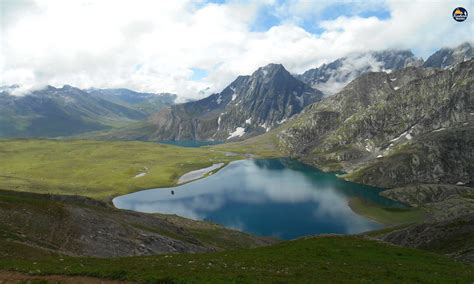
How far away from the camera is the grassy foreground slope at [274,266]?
111 ft

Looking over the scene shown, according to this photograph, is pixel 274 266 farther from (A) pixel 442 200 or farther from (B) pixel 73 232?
(A) pixel 442 200

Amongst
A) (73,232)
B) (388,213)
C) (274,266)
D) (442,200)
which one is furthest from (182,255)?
(442,200)

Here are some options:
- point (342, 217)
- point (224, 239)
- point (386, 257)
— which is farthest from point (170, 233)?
point (342, 217)

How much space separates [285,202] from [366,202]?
4602cm

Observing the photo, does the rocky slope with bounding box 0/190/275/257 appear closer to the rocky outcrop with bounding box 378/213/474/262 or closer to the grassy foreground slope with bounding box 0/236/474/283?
the grassy foreground slope with bounding box 0/236/474/283

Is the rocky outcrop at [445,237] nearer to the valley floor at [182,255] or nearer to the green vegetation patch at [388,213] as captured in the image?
the valley floor at [182,255]

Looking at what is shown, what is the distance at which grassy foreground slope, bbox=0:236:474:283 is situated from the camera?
33750mm

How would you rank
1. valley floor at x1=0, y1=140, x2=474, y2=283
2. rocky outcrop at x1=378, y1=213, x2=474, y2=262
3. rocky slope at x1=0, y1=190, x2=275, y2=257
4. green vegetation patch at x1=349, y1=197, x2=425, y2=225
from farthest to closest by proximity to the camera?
1. green vegetation patch at x1=349, y1=197, x2=425, y2=225
2. rocky outcrop at x1=378, y1=213, x2=474, y2=262
3. rocky slope at x1=0, y1=190, x2=275, y2=257
4. valley floor at x1=0, y1=140, x2=474, y2=283

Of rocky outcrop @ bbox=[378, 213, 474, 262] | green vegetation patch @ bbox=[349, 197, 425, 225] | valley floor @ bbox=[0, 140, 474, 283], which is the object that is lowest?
green vegetation patch @ bbox=[349, 197, 425, 225]

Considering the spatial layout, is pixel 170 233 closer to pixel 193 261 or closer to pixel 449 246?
pixel 193 261

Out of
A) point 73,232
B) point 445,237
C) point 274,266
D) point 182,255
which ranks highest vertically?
point 274,266

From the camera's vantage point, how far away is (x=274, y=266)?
1634 inches

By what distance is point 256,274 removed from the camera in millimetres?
35625

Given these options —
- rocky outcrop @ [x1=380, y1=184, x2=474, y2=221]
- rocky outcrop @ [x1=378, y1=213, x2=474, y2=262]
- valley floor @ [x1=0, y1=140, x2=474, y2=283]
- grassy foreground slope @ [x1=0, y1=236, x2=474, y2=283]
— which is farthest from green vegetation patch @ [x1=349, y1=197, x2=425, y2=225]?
grassy foreground slope @ [x1=0, y1=236, x2=474, y2=283]
